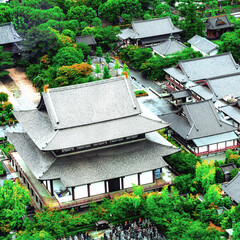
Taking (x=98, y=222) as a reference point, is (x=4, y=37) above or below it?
above

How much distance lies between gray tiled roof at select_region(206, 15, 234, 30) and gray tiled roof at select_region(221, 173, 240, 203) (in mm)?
59006

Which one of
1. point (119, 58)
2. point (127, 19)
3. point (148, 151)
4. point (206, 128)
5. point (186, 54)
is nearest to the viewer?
point (148, 151)

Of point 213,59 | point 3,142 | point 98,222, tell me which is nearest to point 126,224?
point 98,222

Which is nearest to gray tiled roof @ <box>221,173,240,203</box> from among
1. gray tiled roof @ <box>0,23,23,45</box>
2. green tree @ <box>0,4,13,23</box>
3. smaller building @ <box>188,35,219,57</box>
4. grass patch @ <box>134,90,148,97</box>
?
grass patch @ <box>134,90,148,97</box>

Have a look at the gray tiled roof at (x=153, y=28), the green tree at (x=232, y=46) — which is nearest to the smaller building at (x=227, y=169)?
the green tree at (x=232, y=46)

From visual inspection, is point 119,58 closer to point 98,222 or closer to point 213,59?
point 213,59

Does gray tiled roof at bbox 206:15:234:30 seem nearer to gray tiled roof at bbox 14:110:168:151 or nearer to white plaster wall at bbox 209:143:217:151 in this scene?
white plaster wall at bbox 209:143:217:151

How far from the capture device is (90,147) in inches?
2598

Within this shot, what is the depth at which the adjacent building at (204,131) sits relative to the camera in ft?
247

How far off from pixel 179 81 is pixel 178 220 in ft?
123

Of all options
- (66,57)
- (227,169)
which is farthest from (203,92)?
(66,57)

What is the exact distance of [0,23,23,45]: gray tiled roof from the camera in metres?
104

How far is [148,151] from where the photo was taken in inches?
2618

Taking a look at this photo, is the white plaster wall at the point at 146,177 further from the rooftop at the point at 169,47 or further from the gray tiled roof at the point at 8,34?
the gray tiled roof at the point at 8,34
